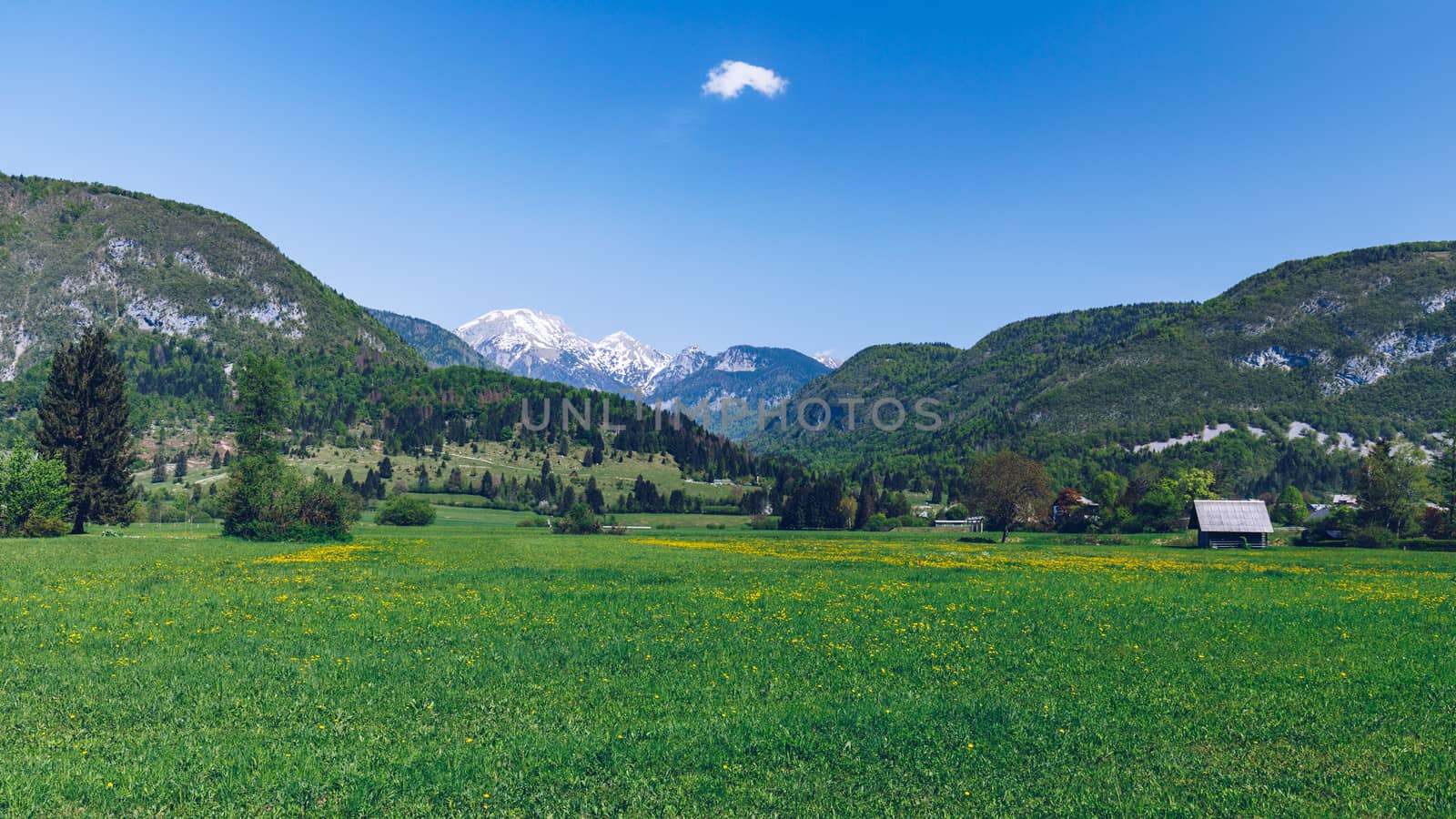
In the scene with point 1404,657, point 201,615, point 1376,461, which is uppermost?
point 1376,461

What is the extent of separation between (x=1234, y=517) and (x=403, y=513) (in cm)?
11994

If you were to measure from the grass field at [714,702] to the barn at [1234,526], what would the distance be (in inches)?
2852

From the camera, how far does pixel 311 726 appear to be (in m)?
13.8

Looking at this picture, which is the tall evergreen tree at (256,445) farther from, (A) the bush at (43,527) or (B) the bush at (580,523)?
(B) the bush at (580,523)

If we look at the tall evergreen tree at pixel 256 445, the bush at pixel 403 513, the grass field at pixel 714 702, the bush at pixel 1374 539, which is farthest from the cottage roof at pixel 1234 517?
the bush at pixel 403 513

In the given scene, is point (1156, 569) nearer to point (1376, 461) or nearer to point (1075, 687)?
point (1075, 687)

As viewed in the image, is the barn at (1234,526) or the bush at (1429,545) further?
the barn at (1234,526)

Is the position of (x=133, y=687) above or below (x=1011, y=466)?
below

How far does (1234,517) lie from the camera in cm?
9556

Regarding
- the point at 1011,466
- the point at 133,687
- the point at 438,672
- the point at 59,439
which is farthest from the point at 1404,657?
the point at 59,439

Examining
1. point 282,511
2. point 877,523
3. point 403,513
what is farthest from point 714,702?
point 877,523

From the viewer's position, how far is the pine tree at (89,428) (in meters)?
71.4

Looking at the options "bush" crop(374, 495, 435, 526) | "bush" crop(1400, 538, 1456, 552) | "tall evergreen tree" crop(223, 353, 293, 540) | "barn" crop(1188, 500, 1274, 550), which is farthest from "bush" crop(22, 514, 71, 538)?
"bush" crop(1400, 538, 1456, 552)

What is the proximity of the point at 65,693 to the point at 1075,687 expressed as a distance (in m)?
21.0
